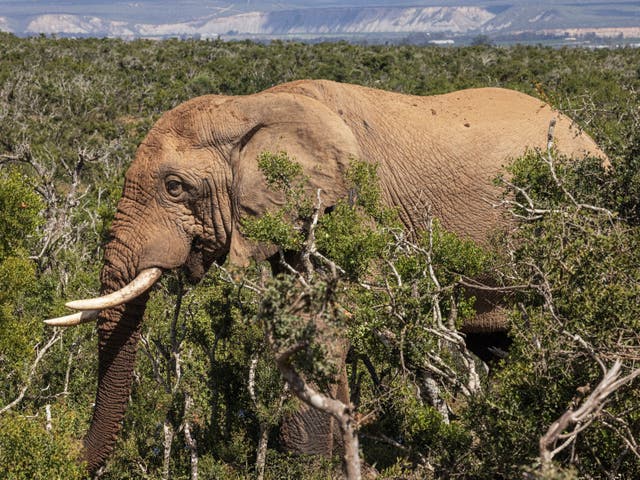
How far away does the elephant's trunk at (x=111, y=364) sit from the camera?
22.9 feet

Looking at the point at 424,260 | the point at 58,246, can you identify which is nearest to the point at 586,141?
the point at 424,260

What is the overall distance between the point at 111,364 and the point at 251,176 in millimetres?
2065

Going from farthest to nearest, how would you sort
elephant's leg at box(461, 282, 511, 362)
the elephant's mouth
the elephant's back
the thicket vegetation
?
elephant's leg at box(461, 282, 511, 362)
the elephant's back
the elephant's mouth
the thicket vegetation

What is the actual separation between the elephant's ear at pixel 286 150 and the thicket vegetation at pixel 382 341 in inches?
8.7

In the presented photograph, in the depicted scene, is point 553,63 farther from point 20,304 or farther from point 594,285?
point 594,285

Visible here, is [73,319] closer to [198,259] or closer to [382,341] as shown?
[198,259]

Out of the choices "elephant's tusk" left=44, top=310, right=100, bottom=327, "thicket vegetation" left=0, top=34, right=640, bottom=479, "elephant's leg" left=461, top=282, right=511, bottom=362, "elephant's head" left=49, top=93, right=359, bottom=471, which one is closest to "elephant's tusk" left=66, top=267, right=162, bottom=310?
"elephant's head" left=49, top=93, right=359, bottom=471

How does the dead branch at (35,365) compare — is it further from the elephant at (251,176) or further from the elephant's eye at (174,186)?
the elephant's eye at (174,186)

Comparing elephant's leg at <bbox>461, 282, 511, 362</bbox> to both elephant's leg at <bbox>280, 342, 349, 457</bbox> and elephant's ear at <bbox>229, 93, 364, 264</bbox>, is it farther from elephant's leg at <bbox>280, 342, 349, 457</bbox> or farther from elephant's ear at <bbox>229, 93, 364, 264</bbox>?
elephant's ear at <bbox>229, 93, 364, 264</bbox>

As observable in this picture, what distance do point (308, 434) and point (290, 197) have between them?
241cm

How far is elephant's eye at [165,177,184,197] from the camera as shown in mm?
6898

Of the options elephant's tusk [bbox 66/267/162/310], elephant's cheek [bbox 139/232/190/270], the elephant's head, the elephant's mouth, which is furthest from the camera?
the elephant's mouth

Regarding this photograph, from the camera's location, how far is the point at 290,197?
590cm

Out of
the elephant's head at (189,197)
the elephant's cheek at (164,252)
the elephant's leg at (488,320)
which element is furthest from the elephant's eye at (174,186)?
the elephant's leg at (488,320)
